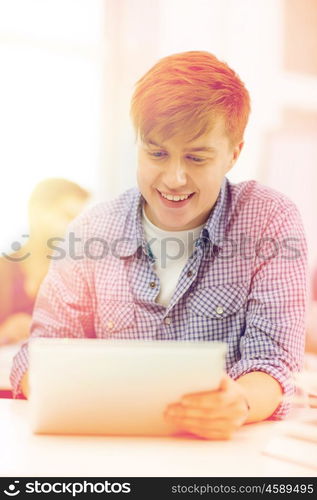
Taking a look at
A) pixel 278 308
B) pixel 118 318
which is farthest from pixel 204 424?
pixel 118 318

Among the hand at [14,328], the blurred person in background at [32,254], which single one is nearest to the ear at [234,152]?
the blurred person in background at [32,254]

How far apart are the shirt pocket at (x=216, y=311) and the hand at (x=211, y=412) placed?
0.37 meters

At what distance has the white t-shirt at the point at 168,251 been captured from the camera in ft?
4.50

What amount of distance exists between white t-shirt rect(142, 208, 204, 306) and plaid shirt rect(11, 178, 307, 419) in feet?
0.06

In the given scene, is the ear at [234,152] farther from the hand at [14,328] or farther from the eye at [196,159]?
the hand at [14,328]

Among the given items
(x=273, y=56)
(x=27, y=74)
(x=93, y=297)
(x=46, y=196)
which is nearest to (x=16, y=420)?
(x=93, y=297)

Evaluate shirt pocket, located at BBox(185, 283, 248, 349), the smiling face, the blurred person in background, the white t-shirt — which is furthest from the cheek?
the blurred person in background

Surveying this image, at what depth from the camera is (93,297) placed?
4.68 ft

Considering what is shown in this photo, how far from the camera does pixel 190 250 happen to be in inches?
54.8

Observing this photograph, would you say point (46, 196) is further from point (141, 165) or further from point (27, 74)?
point (141, 165)

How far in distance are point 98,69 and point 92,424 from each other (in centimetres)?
111

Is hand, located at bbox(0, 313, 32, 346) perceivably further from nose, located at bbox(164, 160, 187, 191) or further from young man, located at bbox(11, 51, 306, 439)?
nose, located at bbox(164, 160, 187, 191)

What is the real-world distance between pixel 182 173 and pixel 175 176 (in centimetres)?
2
